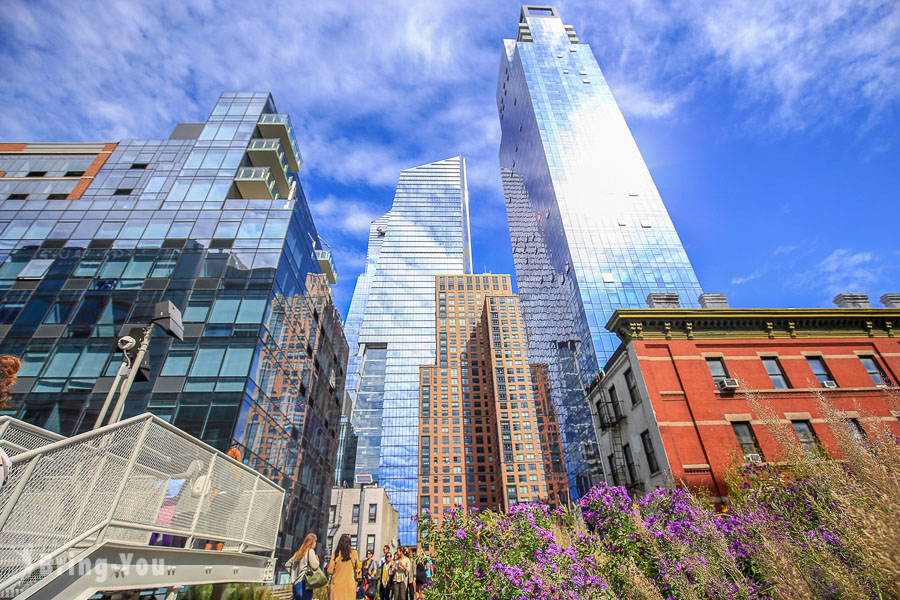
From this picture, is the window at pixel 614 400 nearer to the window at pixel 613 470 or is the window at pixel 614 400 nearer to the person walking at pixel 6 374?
the window at pixel 613 470

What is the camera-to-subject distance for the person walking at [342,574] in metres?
8.70

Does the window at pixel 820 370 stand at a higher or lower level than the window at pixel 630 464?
higher

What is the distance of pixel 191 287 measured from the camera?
23.3 m

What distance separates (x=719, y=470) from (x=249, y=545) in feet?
66.8

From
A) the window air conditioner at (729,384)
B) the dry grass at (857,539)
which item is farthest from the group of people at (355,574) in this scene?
the window air conditioner at (729,384)

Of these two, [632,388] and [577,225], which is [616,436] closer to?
[632,388]

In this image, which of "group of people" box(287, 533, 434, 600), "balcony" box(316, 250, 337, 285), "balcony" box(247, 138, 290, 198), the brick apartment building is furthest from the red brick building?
the brick apartment building

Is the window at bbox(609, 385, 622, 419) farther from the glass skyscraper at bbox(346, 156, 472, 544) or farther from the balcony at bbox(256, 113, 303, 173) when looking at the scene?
the glass skyscraper at bbox(346, 156, 472, 544)

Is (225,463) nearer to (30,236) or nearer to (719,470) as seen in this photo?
(719,470)

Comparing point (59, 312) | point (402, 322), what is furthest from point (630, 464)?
point (402, 322)

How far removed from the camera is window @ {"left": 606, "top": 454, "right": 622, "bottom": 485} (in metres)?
24.1

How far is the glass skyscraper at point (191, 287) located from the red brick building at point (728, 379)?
20.1m

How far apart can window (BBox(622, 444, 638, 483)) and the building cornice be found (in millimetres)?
6646

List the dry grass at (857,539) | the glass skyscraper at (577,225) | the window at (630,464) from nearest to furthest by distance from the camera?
the dry grass at (857,539), the window at (630,464), the glass skyscraper at (577,225)
